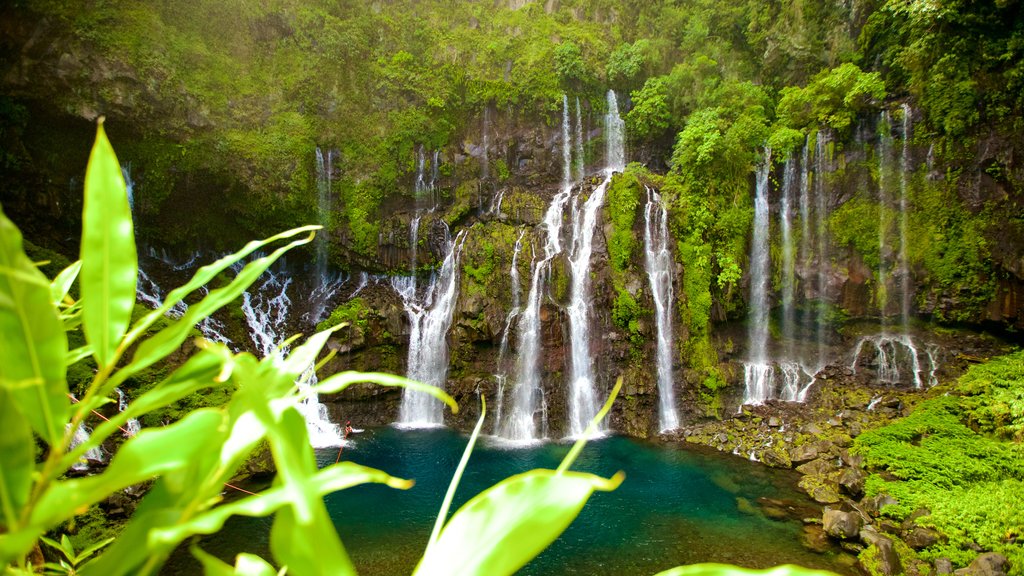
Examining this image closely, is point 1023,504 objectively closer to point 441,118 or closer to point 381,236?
point 381,236

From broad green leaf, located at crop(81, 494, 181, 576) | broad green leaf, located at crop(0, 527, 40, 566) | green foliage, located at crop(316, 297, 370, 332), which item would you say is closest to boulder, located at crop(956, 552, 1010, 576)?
broad green leaf, located at crop(81, 494, 181, 576)

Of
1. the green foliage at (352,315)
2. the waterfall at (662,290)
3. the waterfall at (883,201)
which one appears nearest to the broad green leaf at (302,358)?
the waterfall at (662,290)

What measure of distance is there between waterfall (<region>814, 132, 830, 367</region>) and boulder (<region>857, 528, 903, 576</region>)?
7907 mm

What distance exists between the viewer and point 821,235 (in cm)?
1352

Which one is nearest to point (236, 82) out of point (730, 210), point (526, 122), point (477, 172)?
point (477, 172)

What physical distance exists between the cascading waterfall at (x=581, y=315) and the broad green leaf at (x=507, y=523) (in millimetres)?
11781

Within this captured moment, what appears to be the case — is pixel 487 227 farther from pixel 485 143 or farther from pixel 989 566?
pixel 989 566

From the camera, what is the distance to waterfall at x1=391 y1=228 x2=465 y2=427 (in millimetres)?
13031

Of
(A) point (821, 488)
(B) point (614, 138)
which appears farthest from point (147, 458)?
(B) point (614, 138)

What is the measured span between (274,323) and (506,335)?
23.7 feet

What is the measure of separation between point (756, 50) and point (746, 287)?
342 inches

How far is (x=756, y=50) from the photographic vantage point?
16062 millimetres

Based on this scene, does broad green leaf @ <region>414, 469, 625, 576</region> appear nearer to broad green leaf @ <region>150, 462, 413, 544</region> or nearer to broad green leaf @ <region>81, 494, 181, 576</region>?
broad green leaf @ <region>150, 462, 413, 544</region>

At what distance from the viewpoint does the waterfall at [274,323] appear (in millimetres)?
11820
